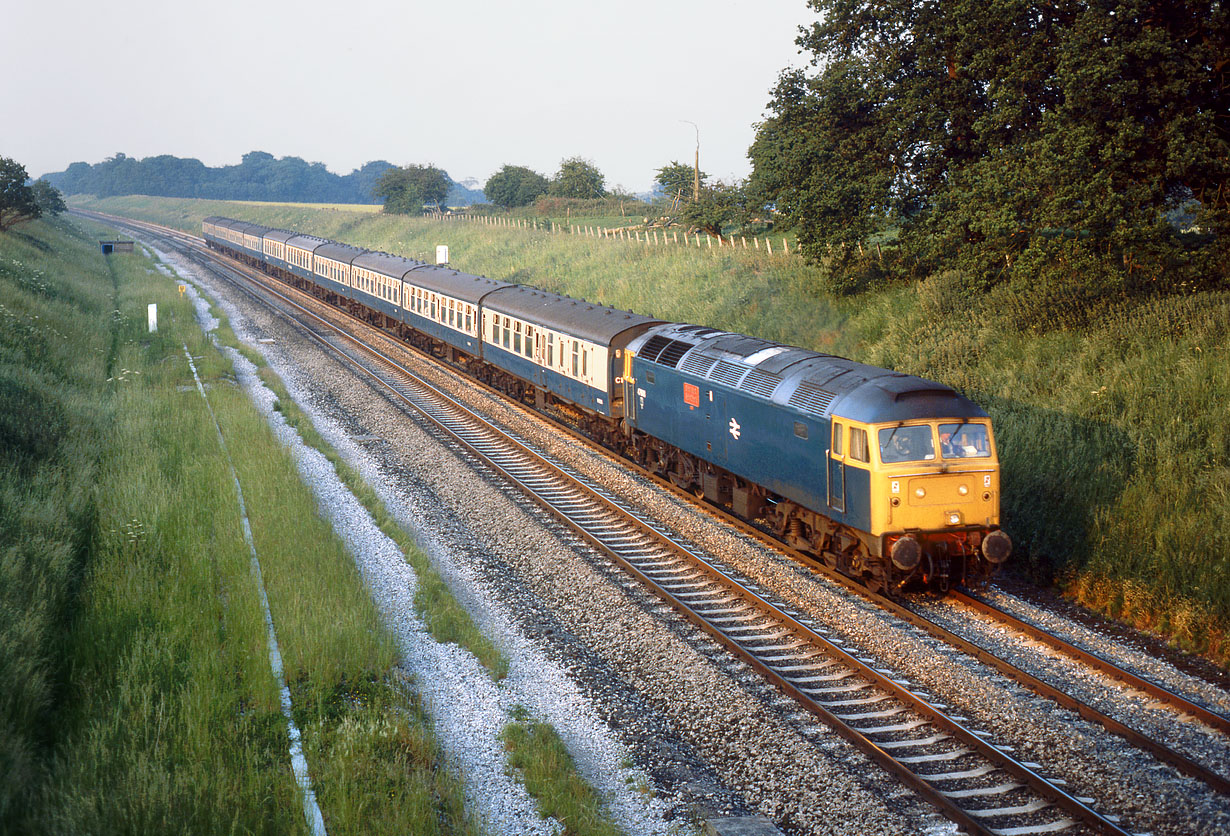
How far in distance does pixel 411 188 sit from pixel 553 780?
93.9m

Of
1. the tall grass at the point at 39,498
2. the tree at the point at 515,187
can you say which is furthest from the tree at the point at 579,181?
the tall grass at the point at 39,498

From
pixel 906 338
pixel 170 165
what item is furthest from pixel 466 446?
pixel 170 165

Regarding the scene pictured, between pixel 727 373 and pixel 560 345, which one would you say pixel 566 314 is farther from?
pixel 727 373

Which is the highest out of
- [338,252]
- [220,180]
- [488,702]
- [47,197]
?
[220,180]

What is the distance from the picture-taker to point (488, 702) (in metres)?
9.77

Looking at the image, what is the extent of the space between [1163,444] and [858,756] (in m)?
8.59

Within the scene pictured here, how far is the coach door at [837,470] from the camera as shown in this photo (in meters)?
12.3

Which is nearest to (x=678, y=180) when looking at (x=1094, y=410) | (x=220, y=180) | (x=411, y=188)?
(x=411, y=188)

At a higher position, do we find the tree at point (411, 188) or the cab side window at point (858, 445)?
the tree at point (411, 188)

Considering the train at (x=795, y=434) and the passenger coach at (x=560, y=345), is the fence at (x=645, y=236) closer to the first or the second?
the passenger coach at (x=560, y=345)

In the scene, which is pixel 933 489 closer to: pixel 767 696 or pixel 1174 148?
pixel 767 696

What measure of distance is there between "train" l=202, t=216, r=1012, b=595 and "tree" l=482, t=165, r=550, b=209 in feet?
228

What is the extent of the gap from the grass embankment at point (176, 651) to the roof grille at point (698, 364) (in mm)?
6761

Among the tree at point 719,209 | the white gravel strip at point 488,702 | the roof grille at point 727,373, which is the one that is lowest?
the white gravel strip at point 488,702
